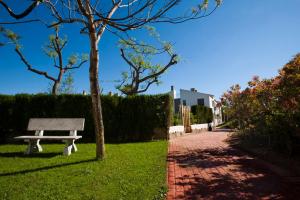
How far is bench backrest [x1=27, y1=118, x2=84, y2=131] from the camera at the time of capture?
10.2 meters

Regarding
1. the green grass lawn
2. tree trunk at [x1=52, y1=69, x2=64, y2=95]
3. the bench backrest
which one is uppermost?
tree trunk at [x1=52, y1=69, x2=64, y2=95]

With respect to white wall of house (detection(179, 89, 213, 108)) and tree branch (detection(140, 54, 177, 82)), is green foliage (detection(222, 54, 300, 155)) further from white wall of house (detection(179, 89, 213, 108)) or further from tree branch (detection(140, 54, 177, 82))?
white wall of house (detection(179, 89, 213, 108))

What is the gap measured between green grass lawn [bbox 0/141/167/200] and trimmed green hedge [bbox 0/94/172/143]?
7014 mm

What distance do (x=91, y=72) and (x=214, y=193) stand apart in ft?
16.8

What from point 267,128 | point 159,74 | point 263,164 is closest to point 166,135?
point 267,128

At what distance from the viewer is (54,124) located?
10.4 metres

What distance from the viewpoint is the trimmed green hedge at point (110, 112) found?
14.6 m

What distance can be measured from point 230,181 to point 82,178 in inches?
133

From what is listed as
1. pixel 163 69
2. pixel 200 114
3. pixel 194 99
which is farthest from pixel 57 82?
pixel 194 99

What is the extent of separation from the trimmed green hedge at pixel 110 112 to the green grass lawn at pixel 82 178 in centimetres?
701

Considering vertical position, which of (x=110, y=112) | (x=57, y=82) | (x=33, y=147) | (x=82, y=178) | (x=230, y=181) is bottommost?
(x=230, y=181)

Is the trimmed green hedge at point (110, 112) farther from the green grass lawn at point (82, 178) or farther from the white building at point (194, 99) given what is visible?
the white building at point (194, 99)

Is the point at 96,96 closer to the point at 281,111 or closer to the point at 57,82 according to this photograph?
the point at 281,111

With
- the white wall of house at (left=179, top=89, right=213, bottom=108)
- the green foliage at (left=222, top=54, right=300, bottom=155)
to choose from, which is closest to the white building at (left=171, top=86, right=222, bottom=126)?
the white wall of house at (left=179, top=89, right=213, bottom=108)
